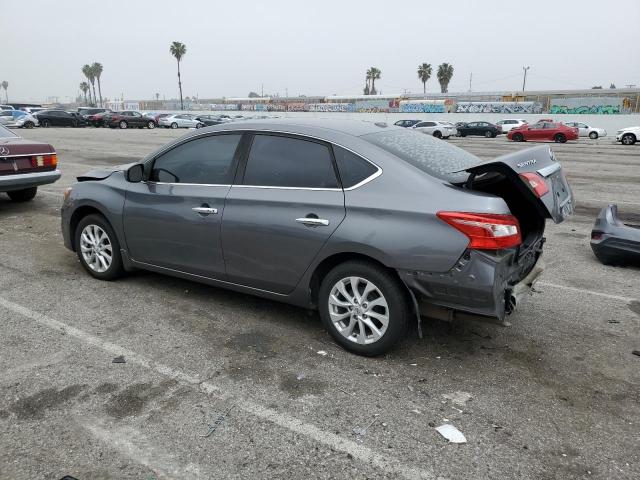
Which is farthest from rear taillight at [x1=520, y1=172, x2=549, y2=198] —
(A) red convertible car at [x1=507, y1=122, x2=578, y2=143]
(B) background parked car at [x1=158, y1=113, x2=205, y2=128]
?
(B) background parked car at [x1=158, y1=113, x2=205, y2=128]

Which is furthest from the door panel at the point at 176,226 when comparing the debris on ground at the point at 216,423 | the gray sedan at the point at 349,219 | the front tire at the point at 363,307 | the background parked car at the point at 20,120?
the background parked car at the point at 20,120

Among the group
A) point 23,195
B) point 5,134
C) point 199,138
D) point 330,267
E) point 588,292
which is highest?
point 199,138

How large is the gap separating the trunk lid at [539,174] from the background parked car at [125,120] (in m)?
45.1

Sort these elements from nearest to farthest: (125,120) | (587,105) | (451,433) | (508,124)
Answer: (451,433) < (508,124) < (125,120) < (587,105)

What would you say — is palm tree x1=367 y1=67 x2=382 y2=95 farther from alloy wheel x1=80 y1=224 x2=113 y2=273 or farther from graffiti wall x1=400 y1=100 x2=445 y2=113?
alloy wheel x1=80 y1=224 x2=113 y2=273

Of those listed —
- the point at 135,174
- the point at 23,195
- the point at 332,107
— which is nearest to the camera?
the point at 135,174

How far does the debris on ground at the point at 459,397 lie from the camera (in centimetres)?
332

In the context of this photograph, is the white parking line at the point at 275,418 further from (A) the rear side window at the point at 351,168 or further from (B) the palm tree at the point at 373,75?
(B) the palm tree at the point at 373,75

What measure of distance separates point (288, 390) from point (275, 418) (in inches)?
12.6

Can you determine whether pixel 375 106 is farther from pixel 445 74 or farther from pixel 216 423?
pixel 216 423

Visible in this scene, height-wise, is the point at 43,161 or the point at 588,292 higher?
the point at 43,161

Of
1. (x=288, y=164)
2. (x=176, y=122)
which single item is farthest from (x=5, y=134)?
(x=176, y=122)

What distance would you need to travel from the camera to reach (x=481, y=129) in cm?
4025

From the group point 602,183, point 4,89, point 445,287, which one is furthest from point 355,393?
point 4,89
